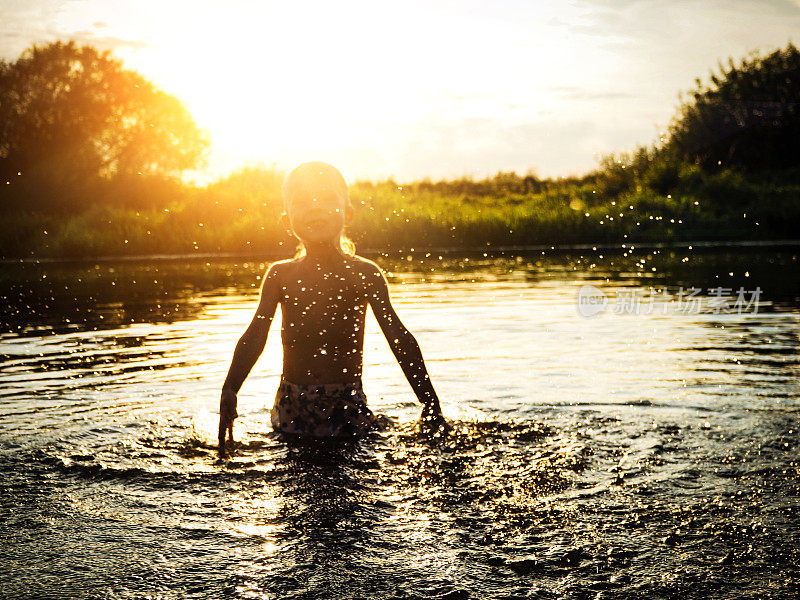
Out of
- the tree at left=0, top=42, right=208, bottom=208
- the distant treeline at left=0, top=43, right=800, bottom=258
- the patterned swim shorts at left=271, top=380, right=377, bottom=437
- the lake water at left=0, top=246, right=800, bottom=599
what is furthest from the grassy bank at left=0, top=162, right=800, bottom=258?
the patterned swim shorts at left=271, top=380, right=377, bottom=437

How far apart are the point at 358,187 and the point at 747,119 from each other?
22.6m

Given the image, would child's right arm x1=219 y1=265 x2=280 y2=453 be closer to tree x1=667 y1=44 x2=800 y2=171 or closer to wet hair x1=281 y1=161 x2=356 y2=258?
wet hair x1=281 y1=161 x2=356 y2=258

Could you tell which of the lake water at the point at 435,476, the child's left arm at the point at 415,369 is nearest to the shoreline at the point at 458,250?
the lake water at the point at 435,476

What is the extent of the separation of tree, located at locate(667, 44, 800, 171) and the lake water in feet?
117

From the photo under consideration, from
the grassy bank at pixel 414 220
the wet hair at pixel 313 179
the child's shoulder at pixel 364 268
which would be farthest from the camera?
the grassy bank at pixel 414 220

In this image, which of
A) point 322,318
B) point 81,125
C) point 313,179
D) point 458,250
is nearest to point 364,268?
point 322,318

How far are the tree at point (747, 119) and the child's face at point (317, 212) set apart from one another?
131ft

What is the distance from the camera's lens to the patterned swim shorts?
204 inches

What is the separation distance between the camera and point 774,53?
45344 mm

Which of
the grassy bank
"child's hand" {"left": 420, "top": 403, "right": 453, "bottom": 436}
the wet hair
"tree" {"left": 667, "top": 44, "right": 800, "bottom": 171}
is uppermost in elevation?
"tree" {"left": 667, "top": 44, "right": 800, "bottom": 171}

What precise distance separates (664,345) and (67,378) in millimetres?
6122

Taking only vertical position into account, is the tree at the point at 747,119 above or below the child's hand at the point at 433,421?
above

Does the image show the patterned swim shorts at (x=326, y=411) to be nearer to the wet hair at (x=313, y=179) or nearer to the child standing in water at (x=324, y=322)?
the child standing in water at (x=324, y=322)

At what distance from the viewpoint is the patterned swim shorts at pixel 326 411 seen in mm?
5180
